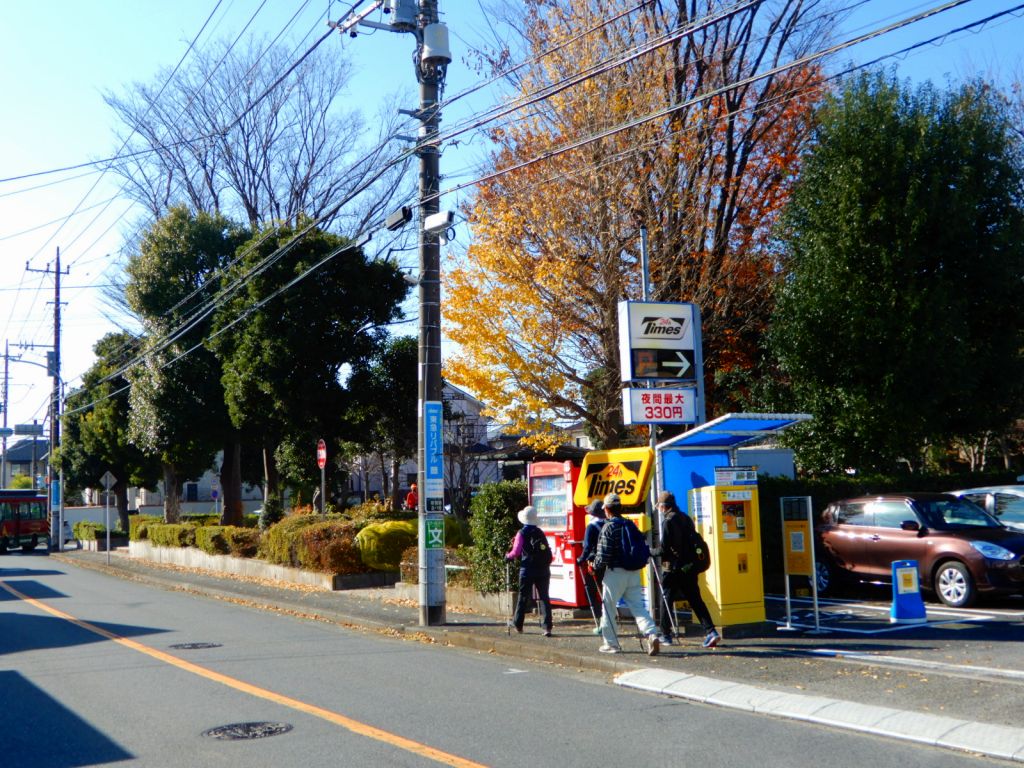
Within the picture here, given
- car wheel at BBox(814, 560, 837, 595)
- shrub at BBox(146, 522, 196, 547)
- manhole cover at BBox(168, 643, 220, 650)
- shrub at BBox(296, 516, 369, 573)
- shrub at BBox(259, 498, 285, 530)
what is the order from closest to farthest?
manhole cover at BBox(168, 643, 220, 650) → car wheel at BBox(814, 560, 837, 595) → shrub at BBox(296, 516, 369, 573) → shrub at BBox(259, 498, 285, 530) → shrub at BBox(146, 522, 196, 547)

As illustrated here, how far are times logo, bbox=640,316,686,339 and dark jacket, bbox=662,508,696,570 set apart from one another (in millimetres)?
2301

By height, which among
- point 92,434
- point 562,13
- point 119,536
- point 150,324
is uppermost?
point 562,13

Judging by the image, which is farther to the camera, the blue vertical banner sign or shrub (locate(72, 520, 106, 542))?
shrub (locate(72, 520, 106, 542))

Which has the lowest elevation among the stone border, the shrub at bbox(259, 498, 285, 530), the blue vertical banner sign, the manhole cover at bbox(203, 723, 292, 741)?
the stone border

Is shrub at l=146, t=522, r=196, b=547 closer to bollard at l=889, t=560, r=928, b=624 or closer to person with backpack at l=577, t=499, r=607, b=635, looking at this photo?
person with backpack at l=577, t=499, r=607, b=635

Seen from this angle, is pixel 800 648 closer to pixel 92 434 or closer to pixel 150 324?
pixel 150 324

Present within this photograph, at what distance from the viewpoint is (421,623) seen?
46.5 feet

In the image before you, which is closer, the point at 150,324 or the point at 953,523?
the point at 953,523

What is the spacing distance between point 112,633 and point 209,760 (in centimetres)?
856

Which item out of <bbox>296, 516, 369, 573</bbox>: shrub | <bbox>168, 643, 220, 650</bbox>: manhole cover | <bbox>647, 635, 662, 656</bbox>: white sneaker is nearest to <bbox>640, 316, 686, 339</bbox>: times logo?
<bbox>647, 635, 662, 656</bbox>: white sneaker

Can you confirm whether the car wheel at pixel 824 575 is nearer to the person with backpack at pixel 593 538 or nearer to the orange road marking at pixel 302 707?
the person with backpack at pixel 593 538

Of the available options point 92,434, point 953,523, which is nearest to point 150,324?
point 92,434

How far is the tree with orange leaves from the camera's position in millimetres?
20719

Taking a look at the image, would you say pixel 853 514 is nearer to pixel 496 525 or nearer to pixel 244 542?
pixel 496 525
